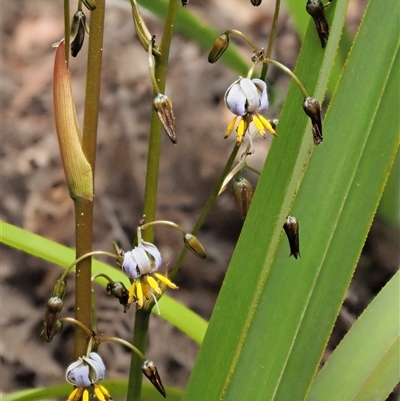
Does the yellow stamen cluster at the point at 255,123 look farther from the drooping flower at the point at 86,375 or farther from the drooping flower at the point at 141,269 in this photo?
the drooping flower at the point at 86,375

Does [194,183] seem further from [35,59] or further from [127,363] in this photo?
[35,59]

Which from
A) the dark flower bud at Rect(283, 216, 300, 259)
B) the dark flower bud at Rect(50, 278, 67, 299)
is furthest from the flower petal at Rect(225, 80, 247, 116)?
the dark flower bud at Rect(50, 278, 67, 299)

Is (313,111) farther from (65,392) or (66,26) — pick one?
(65,392)

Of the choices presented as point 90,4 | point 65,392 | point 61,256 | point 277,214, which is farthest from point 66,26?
point 65,392

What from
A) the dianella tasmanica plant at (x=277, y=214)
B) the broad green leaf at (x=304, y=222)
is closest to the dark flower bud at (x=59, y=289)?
the dianella tasmanica plant at (x=277, y=214)

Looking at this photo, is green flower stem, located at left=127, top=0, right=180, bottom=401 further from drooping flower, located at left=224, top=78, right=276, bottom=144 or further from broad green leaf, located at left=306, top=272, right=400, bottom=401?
broad green leaf, located at left=306, top=272, right=400, bottom=401

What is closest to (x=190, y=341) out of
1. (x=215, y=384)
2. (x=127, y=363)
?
(x=127, y=363)
